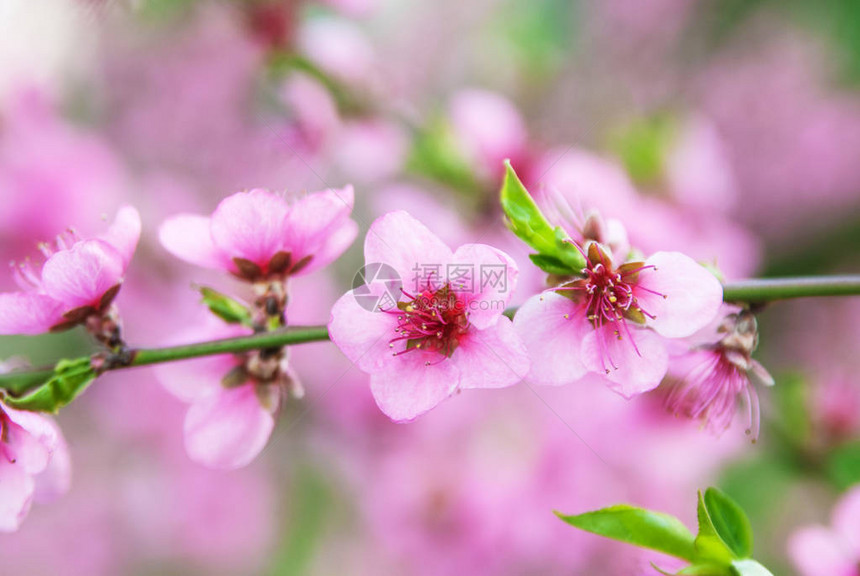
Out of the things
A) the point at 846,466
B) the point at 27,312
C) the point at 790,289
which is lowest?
the point at 846,466

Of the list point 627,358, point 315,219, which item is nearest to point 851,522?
point 627,358

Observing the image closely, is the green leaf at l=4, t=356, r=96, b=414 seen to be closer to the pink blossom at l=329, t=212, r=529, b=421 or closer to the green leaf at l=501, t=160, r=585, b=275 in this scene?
the pink blossom at l=329, t=212, r=529, b=421

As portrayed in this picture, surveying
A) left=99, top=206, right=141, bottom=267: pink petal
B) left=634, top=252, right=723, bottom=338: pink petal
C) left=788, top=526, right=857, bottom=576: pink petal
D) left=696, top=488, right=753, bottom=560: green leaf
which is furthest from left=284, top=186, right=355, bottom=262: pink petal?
left=788, top=526, right=857, bottom=576: pink petal

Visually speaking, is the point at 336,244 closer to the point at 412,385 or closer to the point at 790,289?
the point at 412,385

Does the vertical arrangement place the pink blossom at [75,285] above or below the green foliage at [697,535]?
above

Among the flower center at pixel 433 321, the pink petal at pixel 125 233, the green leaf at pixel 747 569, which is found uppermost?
the pink petal at pixel 125 233

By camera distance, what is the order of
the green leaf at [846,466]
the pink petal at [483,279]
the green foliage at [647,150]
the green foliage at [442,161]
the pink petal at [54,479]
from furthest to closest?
the green foliage at [647,150] → the green foliage at [442,161] → the green leaf at [846,466] → the pink petal at [54,479] → the pink petal at [483,279]

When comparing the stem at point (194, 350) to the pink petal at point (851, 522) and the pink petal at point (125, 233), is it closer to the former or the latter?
the pink petal at point (125, 233)

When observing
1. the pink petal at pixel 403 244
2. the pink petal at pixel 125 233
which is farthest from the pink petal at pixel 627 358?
the pink petal at pixel 125 233
